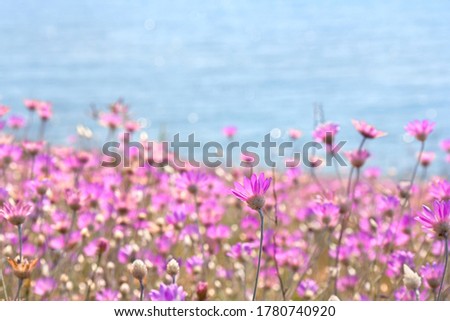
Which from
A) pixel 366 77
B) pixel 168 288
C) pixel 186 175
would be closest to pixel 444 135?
pixel 366 77

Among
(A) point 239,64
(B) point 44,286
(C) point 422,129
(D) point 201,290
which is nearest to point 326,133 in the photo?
(C) point 422,129

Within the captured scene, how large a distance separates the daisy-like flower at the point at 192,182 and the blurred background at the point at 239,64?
181 centimetres

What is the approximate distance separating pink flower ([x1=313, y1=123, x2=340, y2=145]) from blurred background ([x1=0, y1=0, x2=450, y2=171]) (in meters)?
1.69

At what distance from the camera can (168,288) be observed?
133cm

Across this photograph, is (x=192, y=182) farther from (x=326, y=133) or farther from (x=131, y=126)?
(x=131, y=126)

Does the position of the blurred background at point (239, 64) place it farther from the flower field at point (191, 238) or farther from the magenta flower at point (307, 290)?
the magenta flower at point (307, 290)

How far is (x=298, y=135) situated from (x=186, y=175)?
30.8 inches

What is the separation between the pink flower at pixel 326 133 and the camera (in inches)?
80.0

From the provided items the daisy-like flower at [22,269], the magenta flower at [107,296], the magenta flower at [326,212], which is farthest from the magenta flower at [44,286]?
the magenta flower at [326,212]

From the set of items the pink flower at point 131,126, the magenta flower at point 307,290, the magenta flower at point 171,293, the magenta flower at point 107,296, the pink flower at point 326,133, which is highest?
the pink flower at point 131,126

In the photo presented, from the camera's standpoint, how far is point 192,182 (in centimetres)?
207

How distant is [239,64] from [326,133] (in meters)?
14.6

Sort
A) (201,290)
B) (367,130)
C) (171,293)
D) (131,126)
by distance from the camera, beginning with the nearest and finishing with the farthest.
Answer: (171,293) → (201,290) → (367,130) → (131,126)

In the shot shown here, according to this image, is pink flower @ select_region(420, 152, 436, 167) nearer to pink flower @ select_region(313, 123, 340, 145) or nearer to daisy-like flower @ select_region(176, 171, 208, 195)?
pink flower @ select_region(313, 123, 340, 145)
